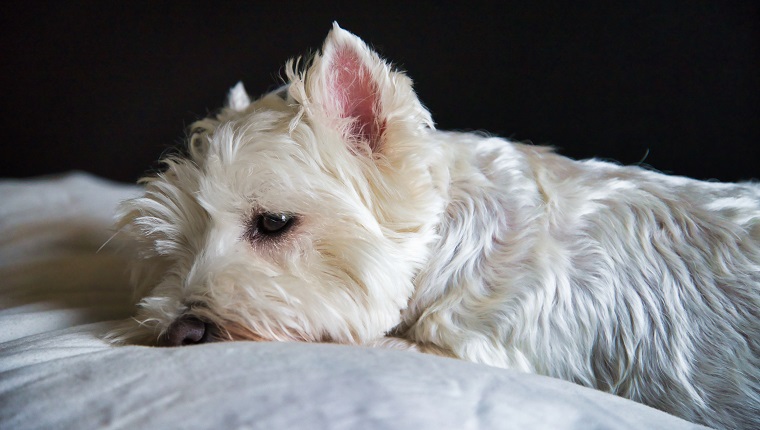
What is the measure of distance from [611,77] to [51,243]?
2017 mm

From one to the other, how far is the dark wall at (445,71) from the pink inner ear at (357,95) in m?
0.68

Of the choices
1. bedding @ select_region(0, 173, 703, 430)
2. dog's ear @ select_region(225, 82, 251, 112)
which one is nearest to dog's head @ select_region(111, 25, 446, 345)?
bedding @ select_region(0, 173, 703, 430)

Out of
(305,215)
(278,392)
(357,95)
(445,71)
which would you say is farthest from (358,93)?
(445,71)

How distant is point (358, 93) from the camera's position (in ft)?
4.13

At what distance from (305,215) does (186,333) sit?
30 centimetres

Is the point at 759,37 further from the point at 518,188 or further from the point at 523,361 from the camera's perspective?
the point at 523,361

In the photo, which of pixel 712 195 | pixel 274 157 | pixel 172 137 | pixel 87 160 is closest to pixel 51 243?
pixel 274 157

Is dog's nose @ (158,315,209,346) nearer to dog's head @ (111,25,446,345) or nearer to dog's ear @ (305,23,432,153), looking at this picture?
dog's head @ (111,25,446,345)

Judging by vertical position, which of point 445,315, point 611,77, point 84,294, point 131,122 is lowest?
point 84,294

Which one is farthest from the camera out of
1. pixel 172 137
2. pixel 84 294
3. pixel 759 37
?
pixel 172 137

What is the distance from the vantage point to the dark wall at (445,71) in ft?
7.19

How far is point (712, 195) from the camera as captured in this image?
1.27 meters

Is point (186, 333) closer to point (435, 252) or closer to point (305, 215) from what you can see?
point (305, 215)

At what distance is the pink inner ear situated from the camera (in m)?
1.22
